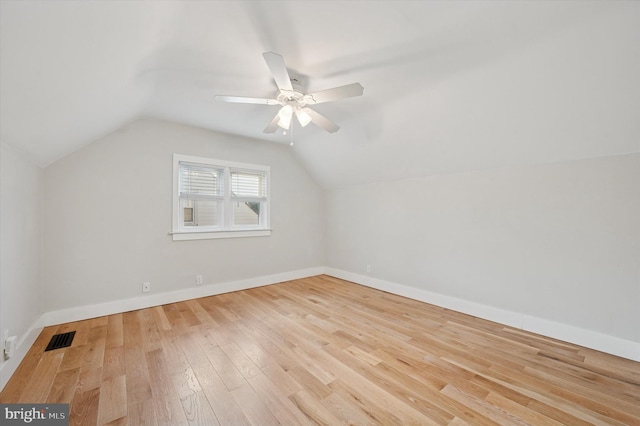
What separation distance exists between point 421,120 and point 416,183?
1.09 metres

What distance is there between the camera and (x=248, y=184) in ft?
14.1

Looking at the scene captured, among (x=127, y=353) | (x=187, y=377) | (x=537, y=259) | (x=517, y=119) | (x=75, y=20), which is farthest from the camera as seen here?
(x=537, y=259)

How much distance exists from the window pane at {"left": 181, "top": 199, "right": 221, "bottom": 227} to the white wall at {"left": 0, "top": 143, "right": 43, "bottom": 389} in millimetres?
1455

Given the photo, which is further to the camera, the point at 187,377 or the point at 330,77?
the point at 330,77

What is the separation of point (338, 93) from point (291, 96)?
1.47 feet

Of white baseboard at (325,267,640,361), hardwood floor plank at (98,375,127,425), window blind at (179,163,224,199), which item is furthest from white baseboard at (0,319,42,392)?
white baseboard at (325,267,640,361)

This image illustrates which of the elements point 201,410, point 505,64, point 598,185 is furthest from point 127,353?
point 598,185

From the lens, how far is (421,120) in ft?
9.27

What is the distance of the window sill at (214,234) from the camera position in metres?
3.53

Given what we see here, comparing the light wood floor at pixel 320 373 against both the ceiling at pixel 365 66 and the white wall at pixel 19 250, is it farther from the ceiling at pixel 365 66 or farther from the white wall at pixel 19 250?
the ceiling at pixel 365 66

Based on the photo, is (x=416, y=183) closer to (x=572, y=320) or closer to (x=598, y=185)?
(x=598, y=185)

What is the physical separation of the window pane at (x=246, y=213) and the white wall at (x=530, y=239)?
2.20 meters

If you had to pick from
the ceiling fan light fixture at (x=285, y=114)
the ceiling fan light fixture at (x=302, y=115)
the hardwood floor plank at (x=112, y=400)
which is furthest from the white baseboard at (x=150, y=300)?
the ceiling fan light fixture at (x=302, y=115)

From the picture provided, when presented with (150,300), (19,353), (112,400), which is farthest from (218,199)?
(112,400)
